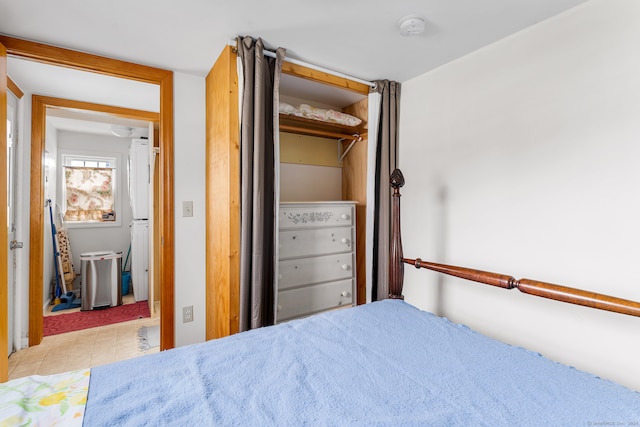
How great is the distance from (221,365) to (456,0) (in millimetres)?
1921

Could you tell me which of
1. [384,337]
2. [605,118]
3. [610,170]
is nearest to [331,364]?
[384,337]

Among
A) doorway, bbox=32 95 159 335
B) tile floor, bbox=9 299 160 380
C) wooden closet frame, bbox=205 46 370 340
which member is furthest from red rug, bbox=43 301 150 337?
wooden closet frame, bbox=205 46 370 340

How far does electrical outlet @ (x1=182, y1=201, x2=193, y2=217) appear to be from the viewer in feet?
7.98

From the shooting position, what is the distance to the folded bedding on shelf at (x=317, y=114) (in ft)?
8.07

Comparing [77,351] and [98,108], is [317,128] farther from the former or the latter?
[77,351]

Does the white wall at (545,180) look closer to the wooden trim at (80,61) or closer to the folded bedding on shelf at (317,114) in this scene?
the folded bedding on shelf at (317,114)

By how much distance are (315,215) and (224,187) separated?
742 millimetres

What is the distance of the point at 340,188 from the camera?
3193 mm

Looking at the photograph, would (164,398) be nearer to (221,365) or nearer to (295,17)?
(221,365)

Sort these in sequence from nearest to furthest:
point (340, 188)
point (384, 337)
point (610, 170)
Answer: point (384, 337), point (610, 170), point (340, 188)

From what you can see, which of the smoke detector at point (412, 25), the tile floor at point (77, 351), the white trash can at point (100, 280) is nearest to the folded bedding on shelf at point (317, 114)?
the smoke detector at point (412, 25)

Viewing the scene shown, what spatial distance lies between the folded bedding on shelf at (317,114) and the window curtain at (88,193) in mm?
3316

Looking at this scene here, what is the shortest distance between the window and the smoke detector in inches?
170

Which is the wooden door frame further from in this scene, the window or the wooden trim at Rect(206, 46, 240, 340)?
the window
